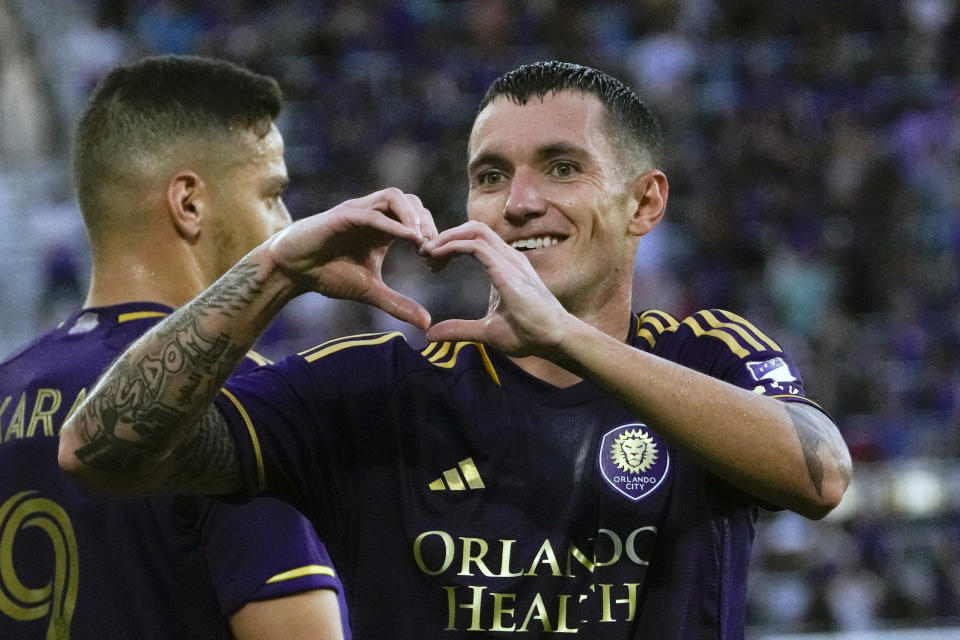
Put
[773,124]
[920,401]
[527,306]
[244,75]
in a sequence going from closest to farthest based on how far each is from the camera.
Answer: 1. [527,306]
2. [244,75]
3. [920,401]
4. [773,124]

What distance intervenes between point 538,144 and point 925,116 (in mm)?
9653

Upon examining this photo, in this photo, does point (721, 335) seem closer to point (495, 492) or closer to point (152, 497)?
point (495, 492)

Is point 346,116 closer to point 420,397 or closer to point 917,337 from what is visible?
point 917,337

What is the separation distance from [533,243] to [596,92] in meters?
0.45

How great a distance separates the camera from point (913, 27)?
40.8ft

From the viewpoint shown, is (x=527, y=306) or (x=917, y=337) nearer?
(x=527, y=306)

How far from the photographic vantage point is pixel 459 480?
2.90 m

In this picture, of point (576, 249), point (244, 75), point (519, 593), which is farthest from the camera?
point (244, 75)

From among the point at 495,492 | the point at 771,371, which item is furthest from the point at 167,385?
the point at 771,371

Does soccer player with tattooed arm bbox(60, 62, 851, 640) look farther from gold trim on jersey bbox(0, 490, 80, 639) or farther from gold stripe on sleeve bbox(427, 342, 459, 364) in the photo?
gold trim on jersey bbox(0, 490, 80, 639)

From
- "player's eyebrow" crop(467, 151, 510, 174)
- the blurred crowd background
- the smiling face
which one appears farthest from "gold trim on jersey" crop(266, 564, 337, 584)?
the blurred crowd background

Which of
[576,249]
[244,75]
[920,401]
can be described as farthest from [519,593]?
[920,401]

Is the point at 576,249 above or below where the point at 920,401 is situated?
below

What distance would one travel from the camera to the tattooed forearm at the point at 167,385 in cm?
263
